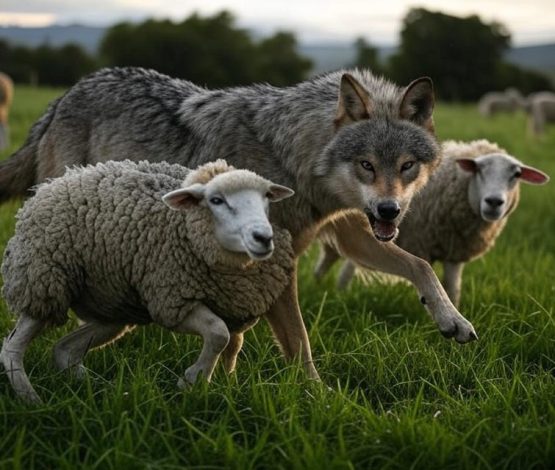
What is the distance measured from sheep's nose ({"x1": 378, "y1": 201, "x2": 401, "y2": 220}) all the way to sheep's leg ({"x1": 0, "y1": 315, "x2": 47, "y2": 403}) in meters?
1.77

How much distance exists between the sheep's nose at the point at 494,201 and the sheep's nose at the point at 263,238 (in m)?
3.32

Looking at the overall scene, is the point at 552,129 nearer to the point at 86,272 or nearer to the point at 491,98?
the point at 491,98

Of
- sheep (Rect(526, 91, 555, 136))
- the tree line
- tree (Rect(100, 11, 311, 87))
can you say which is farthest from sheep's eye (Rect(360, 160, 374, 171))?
tree (Rect(100, 11, 311, 87))

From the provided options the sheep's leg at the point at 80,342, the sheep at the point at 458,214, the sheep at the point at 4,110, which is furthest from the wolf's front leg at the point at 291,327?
the sheep at the point at 4,110

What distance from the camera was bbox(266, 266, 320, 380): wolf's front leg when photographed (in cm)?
438

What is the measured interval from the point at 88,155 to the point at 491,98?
37.9 metres

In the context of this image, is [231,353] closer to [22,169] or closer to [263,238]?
[263,238]

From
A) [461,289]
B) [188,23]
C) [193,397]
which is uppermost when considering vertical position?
[193,397]

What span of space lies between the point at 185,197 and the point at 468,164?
3.49 metres

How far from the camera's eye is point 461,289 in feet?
23.0

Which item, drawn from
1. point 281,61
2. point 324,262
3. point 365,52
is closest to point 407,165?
point 324,262

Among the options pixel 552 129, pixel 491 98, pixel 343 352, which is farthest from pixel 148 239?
pixel 491 98

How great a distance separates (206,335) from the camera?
12.5 feet

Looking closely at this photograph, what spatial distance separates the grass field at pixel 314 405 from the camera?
3.30 meters
